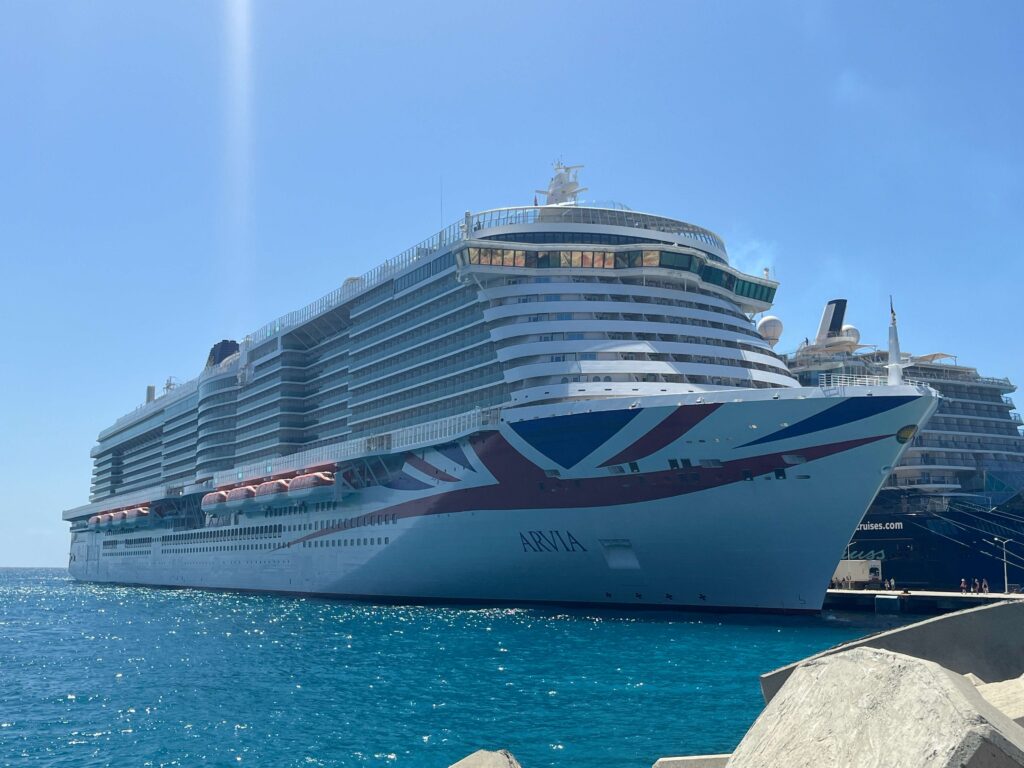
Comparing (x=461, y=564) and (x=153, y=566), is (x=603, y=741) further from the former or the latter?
(x=153, y=566)

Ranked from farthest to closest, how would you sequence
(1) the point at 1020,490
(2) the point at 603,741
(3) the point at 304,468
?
1. (1) the point at 1020,490
2. (3) the point at 304,468
3. (2) the point at 603,741

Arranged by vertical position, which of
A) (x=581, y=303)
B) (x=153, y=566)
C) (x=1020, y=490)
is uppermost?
(x=581, y=303)

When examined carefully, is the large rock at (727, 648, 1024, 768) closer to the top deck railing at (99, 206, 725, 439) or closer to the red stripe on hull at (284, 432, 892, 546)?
the red stripe on hull at (284, 432, 892, 546)

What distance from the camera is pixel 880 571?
152ft

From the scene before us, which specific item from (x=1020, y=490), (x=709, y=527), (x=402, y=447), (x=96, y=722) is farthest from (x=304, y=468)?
(x=1020, y=490)

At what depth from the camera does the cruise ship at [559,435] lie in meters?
26.5

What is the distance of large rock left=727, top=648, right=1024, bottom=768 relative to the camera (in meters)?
4.16

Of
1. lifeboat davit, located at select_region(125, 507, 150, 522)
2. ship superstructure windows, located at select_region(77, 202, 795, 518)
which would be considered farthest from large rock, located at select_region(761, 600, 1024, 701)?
lifeboat davit, located at select_region(125, 507, 150, 522)

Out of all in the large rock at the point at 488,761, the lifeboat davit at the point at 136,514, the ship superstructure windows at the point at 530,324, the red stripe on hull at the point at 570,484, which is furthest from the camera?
the lifeboat davit at the point at 136,514

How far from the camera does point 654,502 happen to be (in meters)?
Answer: 27.4

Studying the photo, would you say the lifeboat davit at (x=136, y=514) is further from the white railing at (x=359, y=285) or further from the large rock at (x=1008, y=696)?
the large rock at (x=1008, y=696)

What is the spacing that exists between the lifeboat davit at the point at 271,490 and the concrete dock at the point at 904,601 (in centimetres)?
2603

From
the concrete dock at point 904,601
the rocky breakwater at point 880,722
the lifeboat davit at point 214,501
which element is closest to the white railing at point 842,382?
the concrete dock at point 904,601

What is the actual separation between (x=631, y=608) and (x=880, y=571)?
73.8 feet
